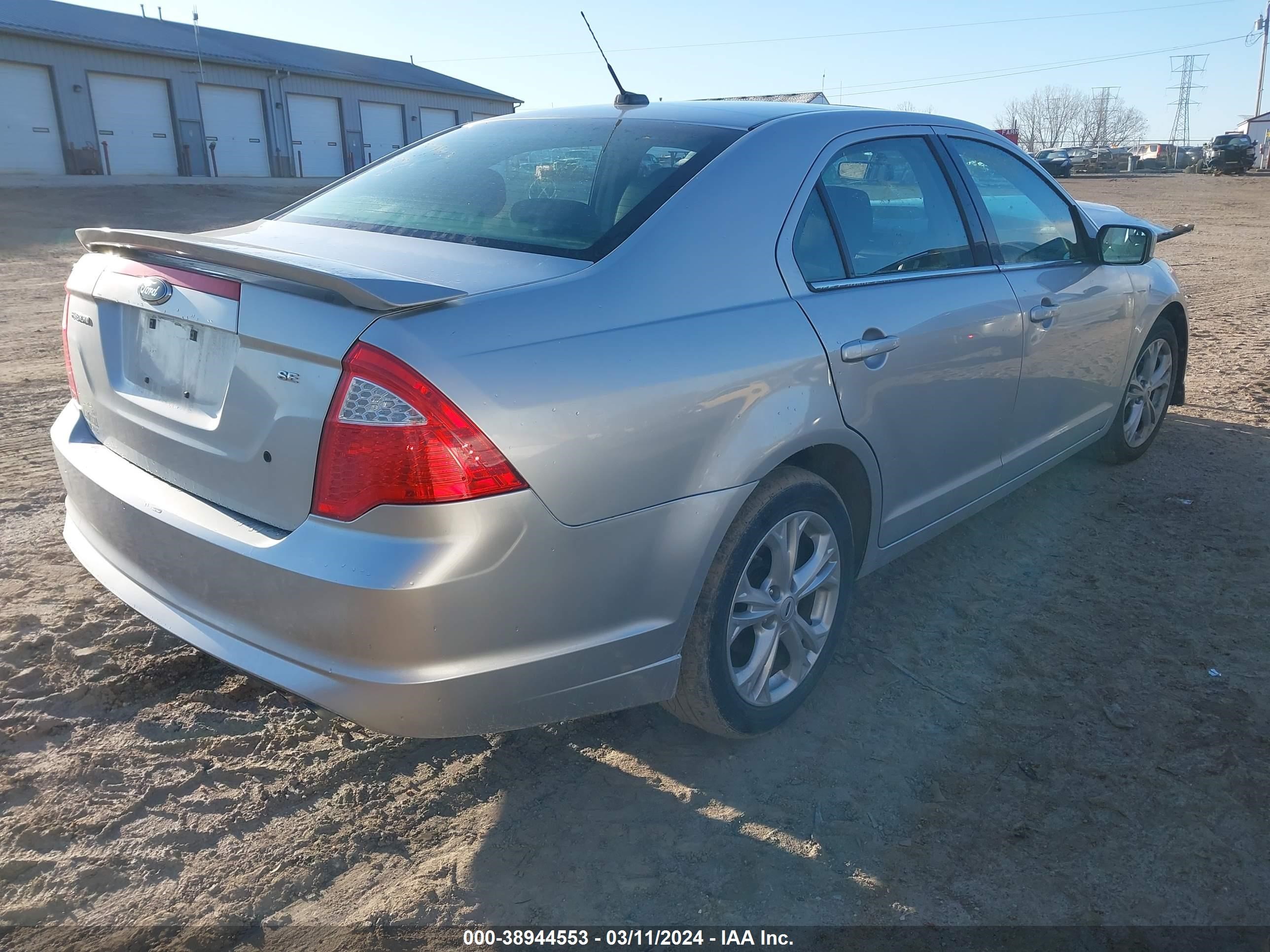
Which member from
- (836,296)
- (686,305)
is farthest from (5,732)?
(836,296)

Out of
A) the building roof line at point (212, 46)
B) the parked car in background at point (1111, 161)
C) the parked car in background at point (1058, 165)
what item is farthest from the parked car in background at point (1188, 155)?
the building roof line at point (212, 46)

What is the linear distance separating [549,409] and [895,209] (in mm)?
1789

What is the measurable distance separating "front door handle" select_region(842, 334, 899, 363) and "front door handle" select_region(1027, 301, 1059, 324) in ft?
3.43

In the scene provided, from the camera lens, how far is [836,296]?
279 cm

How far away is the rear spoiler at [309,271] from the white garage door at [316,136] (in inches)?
1364

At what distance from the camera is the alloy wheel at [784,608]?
2680 millimetres

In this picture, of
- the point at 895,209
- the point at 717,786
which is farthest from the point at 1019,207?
the point at 717,786

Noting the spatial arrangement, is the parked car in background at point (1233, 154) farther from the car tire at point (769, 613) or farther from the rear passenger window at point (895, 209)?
the car tire at point (769, 613)

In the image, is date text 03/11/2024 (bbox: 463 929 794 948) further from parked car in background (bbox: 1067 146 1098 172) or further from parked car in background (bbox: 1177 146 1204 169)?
parked car in background (bbox: 1177 146 1204 169)

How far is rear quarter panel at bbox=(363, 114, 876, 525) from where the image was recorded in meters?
1.97

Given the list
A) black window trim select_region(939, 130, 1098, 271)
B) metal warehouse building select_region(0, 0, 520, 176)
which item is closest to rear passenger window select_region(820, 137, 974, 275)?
black window trim select_region(939, 130, 1098, 271)

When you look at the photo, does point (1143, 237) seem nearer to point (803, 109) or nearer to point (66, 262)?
point (803, 109)

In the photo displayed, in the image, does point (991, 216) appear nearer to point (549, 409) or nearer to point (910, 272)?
point (910, 272)

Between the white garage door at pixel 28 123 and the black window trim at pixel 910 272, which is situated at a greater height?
the white garage door at pixel 28 123
